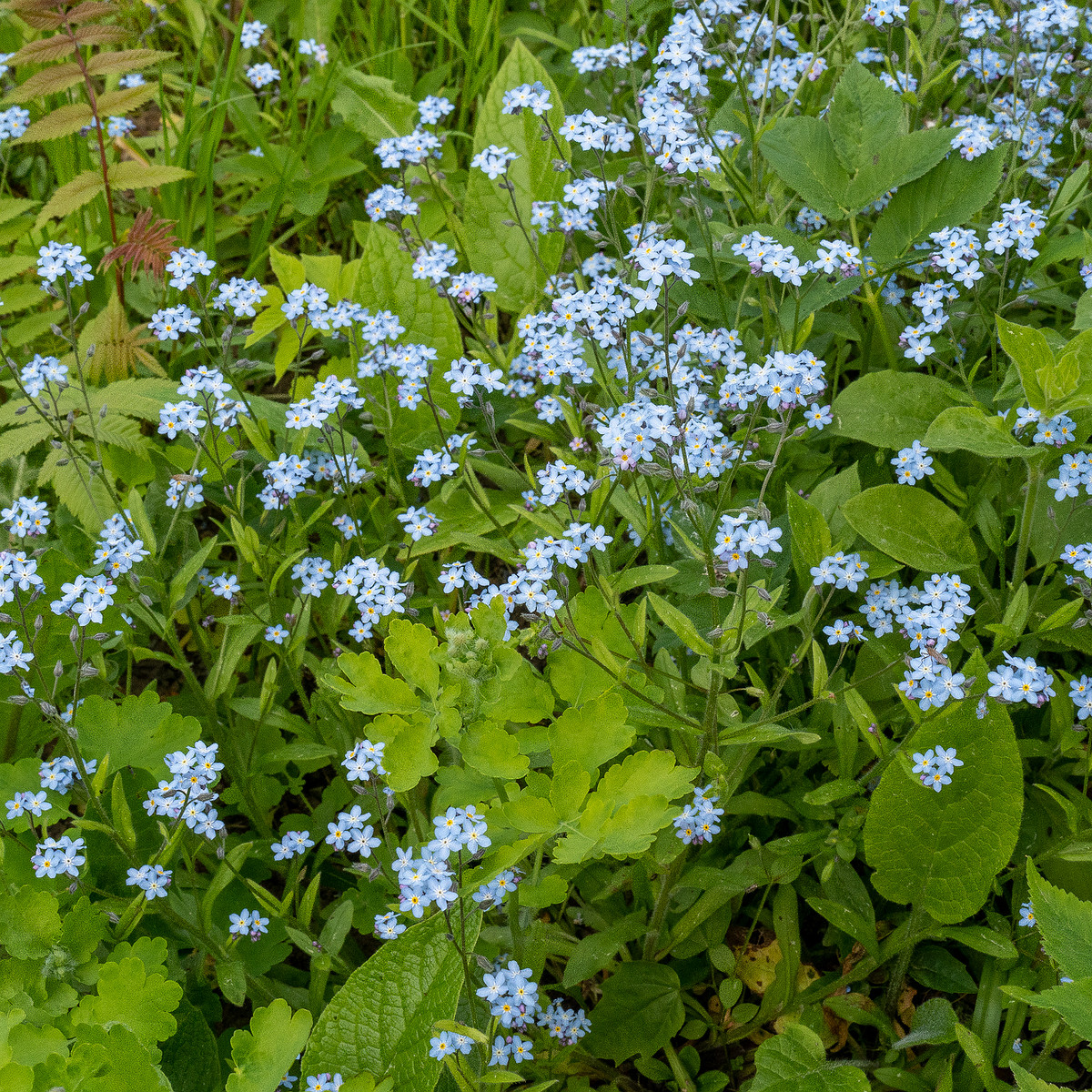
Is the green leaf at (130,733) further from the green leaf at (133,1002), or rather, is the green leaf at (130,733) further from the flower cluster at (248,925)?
the green leaf at (133,1002)

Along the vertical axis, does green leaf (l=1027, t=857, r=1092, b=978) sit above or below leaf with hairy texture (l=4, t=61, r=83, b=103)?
below

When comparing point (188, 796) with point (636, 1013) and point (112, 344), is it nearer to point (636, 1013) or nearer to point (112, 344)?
point (636, 1013)

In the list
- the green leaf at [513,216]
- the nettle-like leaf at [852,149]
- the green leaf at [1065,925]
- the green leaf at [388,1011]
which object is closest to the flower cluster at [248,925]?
the green leaf at [388,1011]

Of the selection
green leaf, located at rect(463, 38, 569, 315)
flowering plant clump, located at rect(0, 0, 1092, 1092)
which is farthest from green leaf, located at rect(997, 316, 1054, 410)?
green leaf, located at rect(463, 38, 569, 315)

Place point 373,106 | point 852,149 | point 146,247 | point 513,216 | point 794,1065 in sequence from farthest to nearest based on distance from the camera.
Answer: point 373,106 → point 513,216 → point 146,247 → point 852,149 → point 794,1065

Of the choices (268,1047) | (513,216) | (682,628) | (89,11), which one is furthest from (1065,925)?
(89,11)

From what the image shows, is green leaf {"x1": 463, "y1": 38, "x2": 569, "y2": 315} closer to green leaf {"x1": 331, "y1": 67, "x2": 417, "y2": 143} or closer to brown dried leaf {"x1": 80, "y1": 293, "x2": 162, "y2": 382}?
green leaf {"x1": 331, "y1": 67, "x2": 417, "y2": 143}
